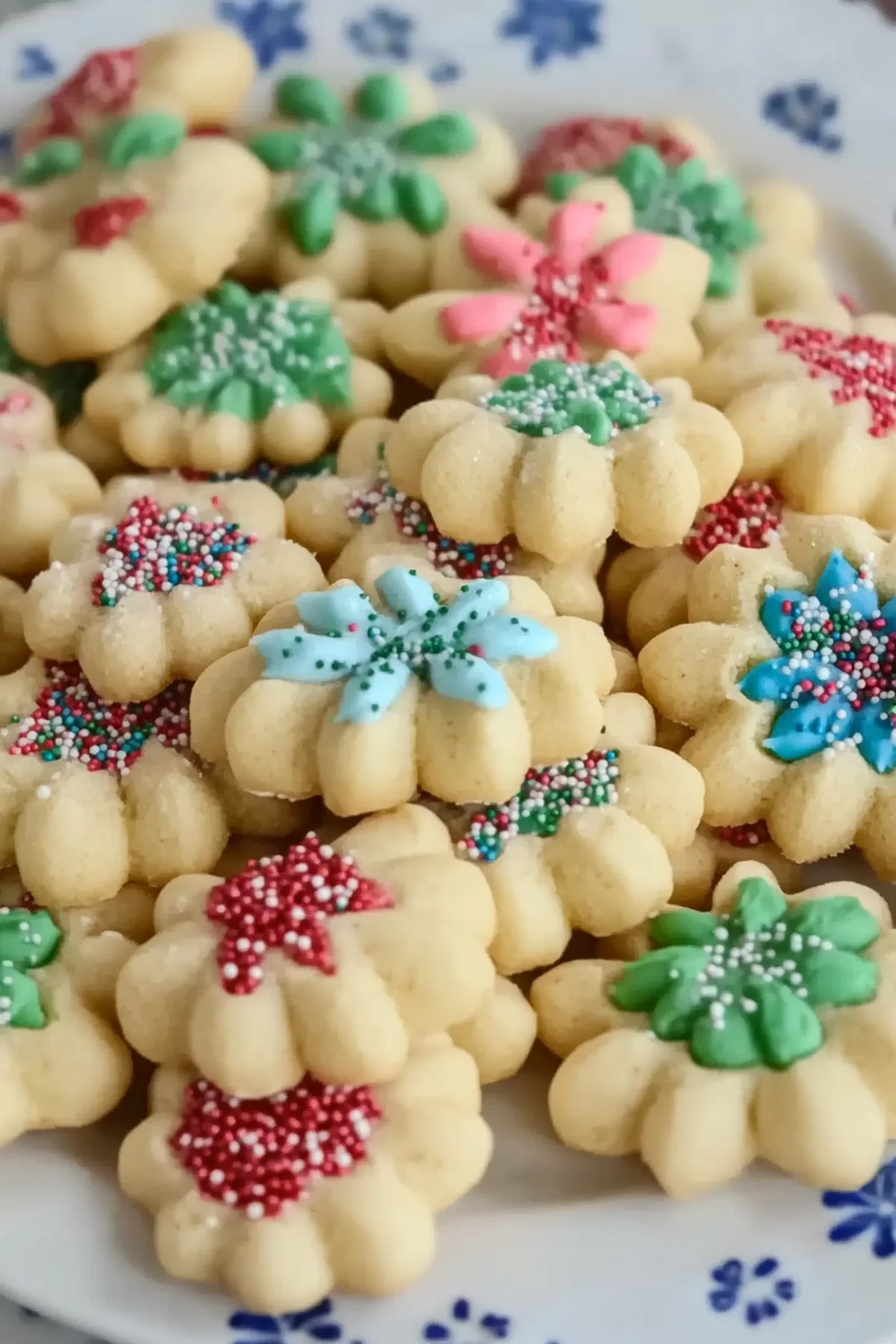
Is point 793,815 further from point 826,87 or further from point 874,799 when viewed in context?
point 826,87

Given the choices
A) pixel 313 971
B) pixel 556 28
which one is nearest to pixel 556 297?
pixel 556 28

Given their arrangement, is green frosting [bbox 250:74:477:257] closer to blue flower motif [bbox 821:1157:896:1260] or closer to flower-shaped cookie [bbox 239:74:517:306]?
flower-shaped cookie [bbox 239:74:517:306]

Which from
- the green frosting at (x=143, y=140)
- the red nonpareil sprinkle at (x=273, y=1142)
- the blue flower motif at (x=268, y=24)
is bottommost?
the red nonpareil sprinkle at (x=273, y=1142)

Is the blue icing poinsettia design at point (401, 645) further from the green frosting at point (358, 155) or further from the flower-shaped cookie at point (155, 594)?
the green frosting at point (358, 155)

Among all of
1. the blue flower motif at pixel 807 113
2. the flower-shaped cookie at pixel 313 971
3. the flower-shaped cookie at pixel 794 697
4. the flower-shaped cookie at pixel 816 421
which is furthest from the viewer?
the blue flower motif at pixel 807 113

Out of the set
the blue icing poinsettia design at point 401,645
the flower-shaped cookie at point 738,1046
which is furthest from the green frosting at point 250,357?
the flower-shaped cookie at point 738,1046

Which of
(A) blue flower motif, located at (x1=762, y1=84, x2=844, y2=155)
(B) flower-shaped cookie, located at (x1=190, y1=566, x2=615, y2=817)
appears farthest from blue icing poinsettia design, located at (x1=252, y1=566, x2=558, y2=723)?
(A) blue flower motif, located at (x1=762, y1=84, x2=844, y2=155)
